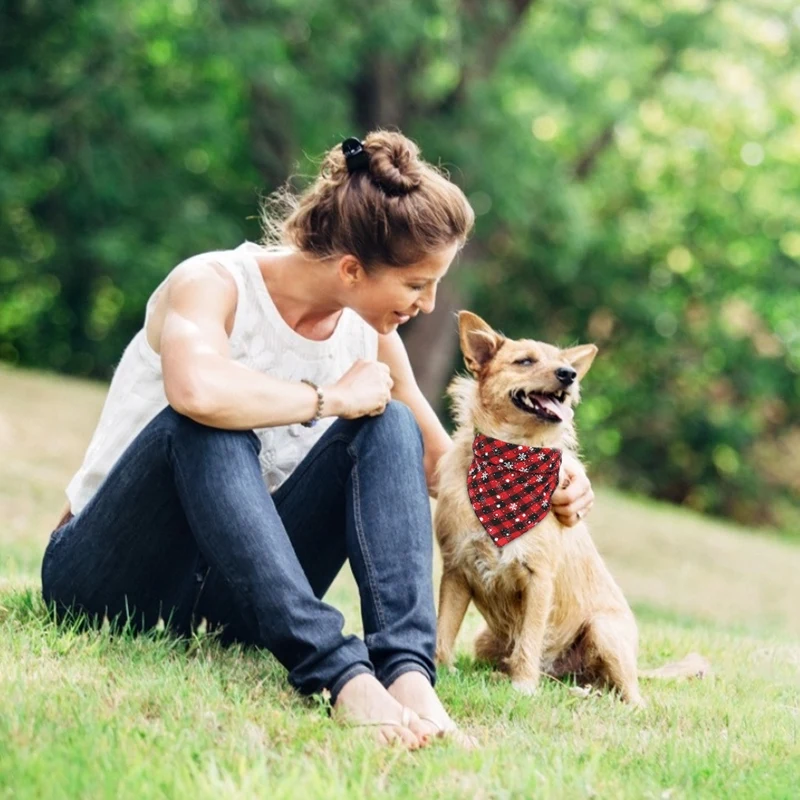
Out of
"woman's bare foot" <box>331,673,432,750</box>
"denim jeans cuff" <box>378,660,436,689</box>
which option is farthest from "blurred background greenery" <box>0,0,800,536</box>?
"woman's bare foot" <box>331,673,432,750</box>

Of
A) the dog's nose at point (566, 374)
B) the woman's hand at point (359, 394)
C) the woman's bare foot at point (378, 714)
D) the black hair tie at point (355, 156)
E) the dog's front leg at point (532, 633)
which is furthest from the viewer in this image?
the dog's nose at point (566, 374)

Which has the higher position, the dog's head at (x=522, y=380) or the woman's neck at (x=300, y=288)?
the woman's neck at (x=300, y=288)

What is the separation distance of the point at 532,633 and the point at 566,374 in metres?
0.87

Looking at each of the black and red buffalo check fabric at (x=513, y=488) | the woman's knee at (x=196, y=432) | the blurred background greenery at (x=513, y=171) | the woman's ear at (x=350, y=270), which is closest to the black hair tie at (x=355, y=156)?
the woman's ear at (x=350, y=270)

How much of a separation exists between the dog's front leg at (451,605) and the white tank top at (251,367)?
0.70m

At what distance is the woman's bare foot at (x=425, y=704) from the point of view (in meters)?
2.94

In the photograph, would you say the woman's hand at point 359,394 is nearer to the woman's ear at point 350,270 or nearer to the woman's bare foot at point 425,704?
the woman's ear at point 350,270

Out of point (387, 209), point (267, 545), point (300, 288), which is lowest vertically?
point (267, 545)

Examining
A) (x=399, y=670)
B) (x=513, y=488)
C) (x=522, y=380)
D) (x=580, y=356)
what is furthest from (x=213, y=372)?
(x=580, y=356)

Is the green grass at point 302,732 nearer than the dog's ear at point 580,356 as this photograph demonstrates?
Yes

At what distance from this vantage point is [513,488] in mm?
3912

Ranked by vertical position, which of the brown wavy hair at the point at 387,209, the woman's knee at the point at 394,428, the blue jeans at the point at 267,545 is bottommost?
the blue jeans at the point at 267,545

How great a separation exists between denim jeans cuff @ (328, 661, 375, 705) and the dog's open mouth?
140 centimetres

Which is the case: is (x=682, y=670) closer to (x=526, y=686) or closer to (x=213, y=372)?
(x=526, y=686)
